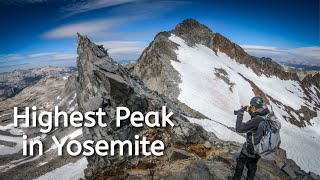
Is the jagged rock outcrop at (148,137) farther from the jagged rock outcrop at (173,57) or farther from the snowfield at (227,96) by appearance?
the jagged rock outcrop at (173,57)

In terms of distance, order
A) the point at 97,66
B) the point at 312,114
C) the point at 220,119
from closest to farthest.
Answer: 1. the point at 97,66
2. the point at 220,119
3. the point at 312,114

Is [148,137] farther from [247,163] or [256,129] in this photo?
[256,129]

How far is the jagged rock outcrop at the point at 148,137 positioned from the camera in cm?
1811

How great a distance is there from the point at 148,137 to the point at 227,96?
120ft

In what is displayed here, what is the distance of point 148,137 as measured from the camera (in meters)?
23.9

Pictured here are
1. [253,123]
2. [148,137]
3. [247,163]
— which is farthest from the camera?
[148,137]

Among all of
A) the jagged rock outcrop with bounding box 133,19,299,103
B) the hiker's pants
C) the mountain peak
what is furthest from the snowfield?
the hiker's pants

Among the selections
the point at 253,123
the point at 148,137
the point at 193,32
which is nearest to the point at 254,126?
the point at 253,123

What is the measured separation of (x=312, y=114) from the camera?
78.6m

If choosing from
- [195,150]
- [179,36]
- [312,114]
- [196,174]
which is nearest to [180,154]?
[195,150]

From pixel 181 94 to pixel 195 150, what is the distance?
27.9m

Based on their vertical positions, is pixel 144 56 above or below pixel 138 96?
above

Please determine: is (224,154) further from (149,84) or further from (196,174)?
(149,84)

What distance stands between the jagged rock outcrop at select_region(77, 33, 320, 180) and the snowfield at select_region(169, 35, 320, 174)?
11451 mm
